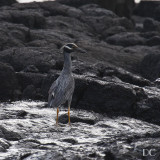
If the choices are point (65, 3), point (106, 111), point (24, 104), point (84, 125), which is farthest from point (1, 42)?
point (65, 3)

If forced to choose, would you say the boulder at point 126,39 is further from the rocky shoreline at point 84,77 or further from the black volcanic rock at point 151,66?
the black volcanic rock at point 151,66

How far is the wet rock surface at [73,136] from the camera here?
916 centimetres

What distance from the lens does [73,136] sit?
1188 cm

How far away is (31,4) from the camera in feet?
147

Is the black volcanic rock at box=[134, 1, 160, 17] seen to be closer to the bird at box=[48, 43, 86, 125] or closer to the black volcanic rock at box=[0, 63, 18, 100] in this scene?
the black volcanic rock at box=[0, 63, 18, 100]

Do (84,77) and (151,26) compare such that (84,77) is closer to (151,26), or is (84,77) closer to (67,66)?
(67,66)

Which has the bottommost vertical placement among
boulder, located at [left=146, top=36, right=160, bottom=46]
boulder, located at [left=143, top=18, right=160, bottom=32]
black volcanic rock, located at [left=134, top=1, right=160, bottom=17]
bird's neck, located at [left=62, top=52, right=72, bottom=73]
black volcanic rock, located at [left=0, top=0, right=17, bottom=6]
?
boulder, located at [left=146, top=36, right=160, bottom=46]

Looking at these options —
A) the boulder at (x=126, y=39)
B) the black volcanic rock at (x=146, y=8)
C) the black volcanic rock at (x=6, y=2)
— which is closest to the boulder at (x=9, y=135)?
the boulder at (x=126, y=39)

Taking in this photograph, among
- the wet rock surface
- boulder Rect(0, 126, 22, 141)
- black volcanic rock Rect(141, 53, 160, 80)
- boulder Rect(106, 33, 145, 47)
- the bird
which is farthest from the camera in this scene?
boulder Rect(106, 33, 145, 47)

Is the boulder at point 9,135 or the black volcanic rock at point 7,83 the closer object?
the boulder at point 9,135

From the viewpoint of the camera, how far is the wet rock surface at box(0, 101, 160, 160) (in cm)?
916

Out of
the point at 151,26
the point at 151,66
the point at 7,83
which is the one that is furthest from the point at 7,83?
the point at 151,26

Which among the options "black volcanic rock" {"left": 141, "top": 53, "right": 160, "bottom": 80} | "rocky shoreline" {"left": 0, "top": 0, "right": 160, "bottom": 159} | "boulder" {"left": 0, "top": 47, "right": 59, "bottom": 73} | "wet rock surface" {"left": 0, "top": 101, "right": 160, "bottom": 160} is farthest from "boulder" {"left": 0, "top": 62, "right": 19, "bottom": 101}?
"black volcanic rock" {"left": 141, "top": 53, "right": 160, "bottom": 80}

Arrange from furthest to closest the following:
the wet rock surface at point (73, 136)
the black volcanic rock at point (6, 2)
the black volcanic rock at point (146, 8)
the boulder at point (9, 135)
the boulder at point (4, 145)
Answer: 1. the black volcanic rock at point (146, 8)
2. the black volcanic rock at point (6, 2)
3. the boulder at point (9, 135)
4. the boulder at point (4, 145)
5. the wet rock surface at point (73, 136)
